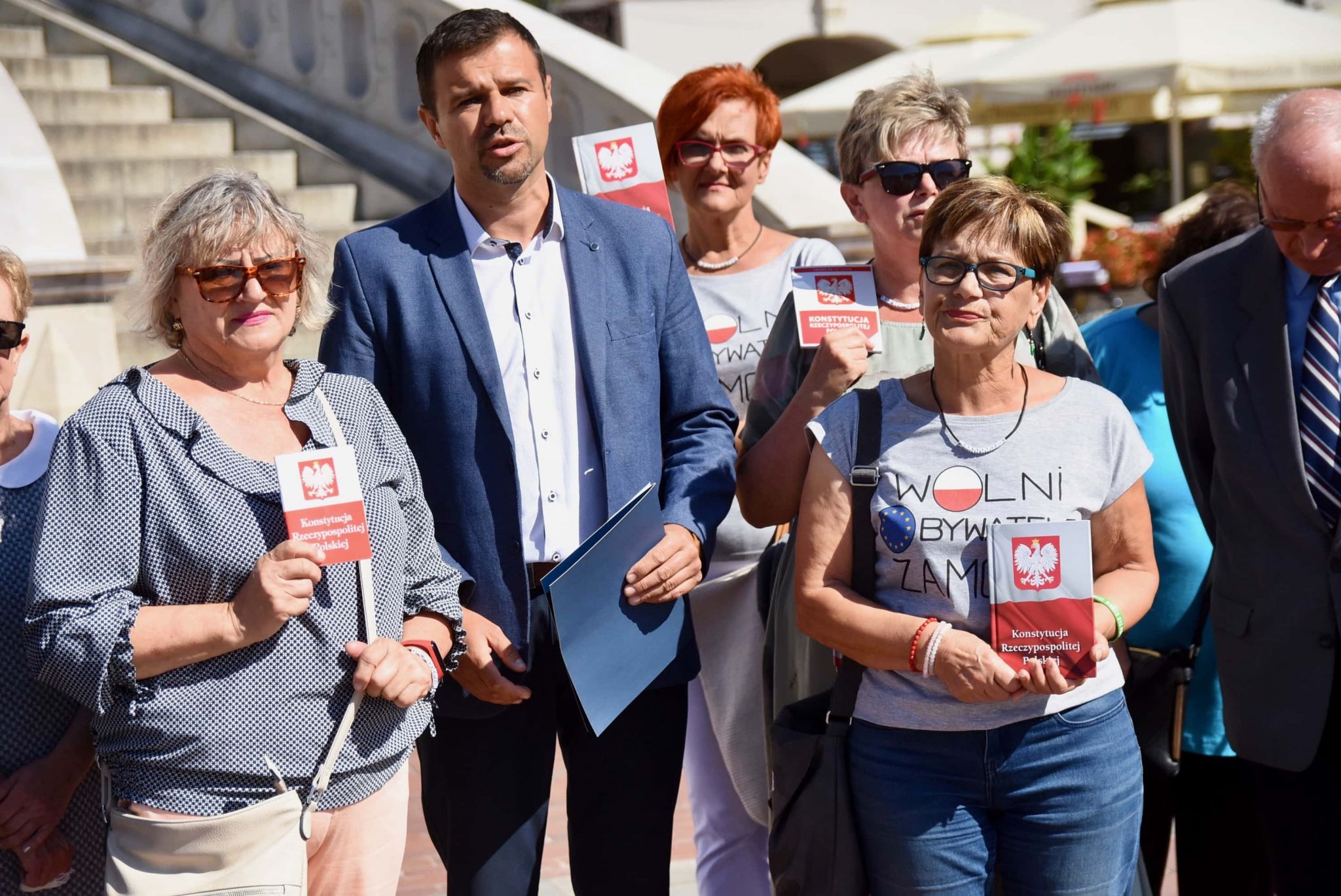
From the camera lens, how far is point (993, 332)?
296 cm

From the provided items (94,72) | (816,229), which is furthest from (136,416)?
(94,72)

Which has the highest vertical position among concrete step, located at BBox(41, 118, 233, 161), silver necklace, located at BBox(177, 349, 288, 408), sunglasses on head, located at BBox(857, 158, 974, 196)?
concrete step, located at BBox(41, 118, 233, 161)

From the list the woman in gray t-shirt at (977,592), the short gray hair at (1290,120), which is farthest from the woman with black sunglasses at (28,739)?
the short gray hair at (1290,120)

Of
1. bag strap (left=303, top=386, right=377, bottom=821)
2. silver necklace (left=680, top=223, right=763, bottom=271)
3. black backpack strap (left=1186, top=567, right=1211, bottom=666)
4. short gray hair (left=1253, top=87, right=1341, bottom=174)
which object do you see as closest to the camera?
bag strap (left=303, top=386, right=377, bottom=821)

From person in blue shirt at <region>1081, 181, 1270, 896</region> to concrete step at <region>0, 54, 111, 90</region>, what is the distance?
7.11 m

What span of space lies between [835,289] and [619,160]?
127 centimetres

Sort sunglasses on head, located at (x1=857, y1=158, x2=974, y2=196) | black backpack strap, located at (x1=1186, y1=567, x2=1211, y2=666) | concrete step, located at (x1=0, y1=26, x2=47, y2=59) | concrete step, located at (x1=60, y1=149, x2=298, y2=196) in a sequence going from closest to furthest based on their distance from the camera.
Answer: sunglasses on head, located at (x1=857, y1=158, x2=974, y2=196) → black backpack strap, located at (x1=1186, y1=567, x2=1211, y2=666) → concrete step, located at (x1=60, y1=149, x2=298, y2=196) → concrete step, located at (x1=0, y1=26, x2=47, y2=59)

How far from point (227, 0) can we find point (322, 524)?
8.35 m

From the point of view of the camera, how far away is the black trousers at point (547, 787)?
3.22m

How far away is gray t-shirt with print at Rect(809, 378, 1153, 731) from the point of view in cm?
289

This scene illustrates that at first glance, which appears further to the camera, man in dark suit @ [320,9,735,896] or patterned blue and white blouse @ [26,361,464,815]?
man in dark suit @ [320,9,735,896]

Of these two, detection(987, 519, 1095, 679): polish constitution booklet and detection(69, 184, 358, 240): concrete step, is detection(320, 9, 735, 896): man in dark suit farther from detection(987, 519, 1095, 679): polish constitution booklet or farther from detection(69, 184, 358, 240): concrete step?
detection(69, 184, 358, 240): concrete step

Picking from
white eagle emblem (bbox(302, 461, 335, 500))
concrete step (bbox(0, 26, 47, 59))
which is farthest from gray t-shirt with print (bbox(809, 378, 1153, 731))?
concrete step (bbox(0, 26, 47, 59))

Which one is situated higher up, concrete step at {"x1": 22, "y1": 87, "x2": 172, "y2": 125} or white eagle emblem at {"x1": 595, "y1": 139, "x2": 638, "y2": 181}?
concrete step at {"x1": 22, "y1": 87, "x2": 172, "y2": 125}
